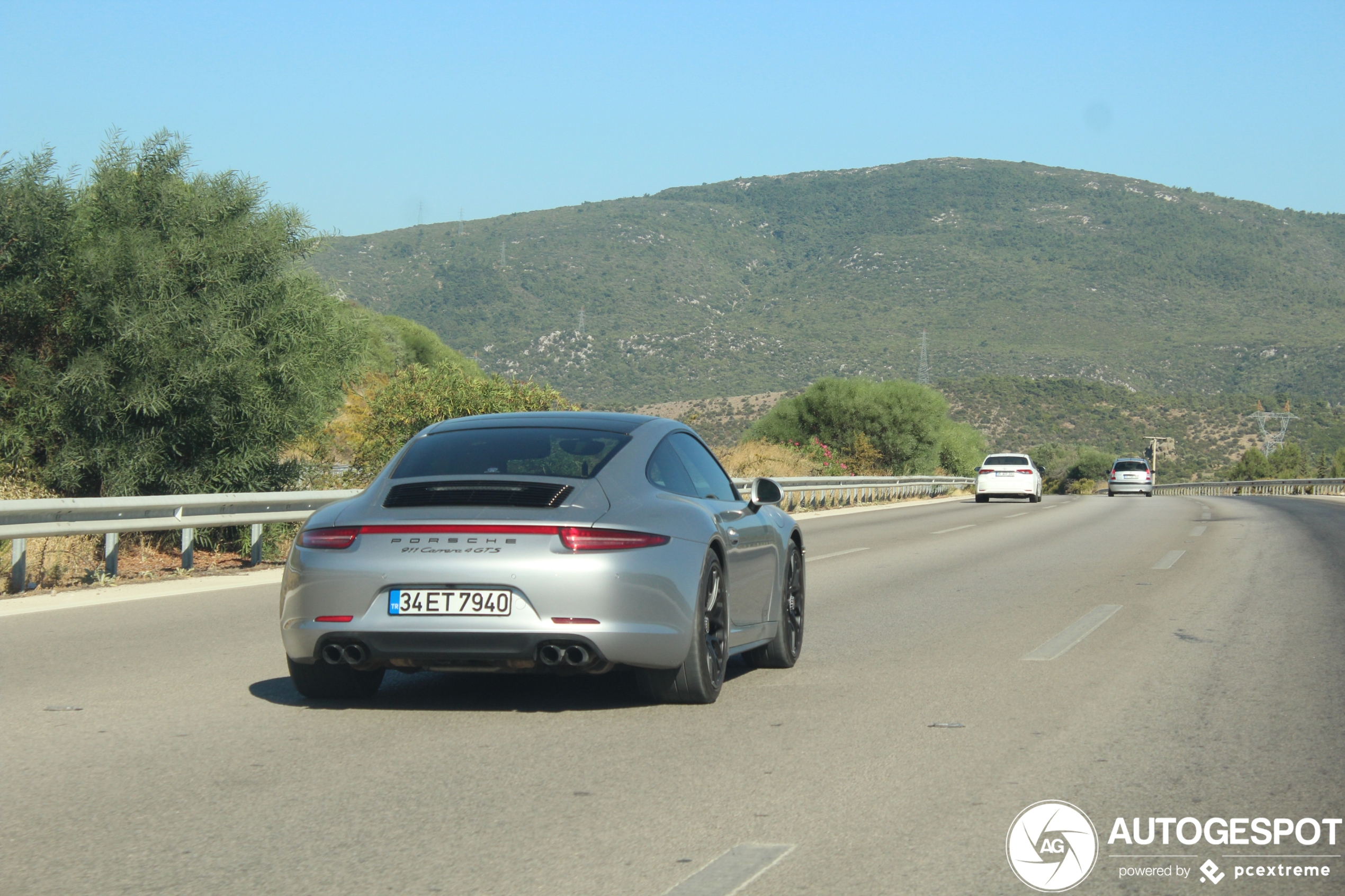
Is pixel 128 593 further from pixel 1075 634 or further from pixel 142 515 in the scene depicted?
pixel 1075 634

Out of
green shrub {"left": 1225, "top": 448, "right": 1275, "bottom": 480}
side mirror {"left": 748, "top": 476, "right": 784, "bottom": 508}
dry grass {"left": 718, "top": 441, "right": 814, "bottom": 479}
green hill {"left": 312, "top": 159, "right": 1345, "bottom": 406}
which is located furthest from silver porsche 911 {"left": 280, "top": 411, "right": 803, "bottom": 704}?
green hill {"left": 312, "top": 159, "right": 1345, "bottom": 406}

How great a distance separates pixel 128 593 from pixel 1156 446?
91.7 metres

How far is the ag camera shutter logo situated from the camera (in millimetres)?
4180

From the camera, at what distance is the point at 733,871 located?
163 inches

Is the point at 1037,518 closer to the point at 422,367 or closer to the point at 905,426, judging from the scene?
the point at 422,367

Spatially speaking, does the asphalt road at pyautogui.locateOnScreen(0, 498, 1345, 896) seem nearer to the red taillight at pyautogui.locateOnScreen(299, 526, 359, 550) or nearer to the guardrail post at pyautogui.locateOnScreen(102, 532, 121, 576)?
the red taillight at pyautogui.locateOnScreen(299, 526, 359, 550)

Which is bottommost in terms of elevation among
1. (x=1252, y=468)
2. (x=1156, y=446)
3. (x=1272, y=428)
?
(x=1252, y=468)

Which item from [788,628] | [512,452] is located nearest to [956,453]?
[788,628]

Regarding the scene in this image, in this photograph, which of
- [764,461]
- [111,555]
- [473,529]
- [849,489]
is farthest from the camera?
[764,461]

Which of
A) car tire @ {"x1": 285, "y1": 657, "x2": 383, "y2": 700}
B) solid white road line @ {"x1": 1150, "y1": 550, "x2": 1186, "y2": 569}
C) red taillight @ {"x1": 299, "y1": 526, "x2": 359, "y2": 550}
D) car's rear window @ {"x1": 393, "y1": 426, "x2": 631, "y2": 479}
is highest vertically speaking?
car's rear window @ {"x1": 393, "y1": 426, "x2": 631, "y2": 479}

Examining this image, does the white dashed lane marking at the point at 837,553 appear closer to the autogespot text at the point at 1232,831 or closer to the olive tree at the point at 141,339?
the olive tree at the point at 141,339

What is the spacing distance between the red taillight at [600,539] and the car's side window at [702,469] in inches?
42.6

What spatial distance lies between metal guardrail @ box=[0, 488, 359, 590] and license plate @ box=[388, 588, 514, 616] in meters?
6.18

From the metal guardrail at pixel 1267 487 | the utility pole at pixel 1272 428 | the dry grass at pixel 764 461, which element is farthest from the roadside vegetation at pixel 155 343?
the utility pole at pixel 1272 428
